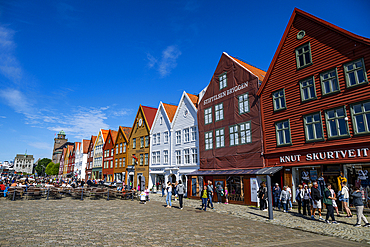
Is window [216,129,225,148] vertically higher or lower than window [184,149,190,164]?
higher

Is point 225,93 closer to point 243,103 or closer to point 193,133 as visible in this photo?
point 243,103

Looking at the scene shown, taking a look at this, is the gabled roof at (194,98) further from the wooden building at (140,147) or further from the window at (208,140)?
the wooden building at (140,147)

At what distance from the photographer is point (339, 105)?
16141 mm

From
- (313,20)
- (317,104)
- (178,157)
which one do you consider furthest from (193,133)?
(313,20)

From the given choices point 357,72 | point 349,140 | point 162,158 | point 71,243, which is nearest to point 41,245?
point 71,243

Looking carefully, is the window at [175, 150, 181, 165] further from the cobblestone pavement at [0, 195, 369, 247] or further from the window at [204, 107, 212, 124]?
the cobblestone pavement at [0, 195, 369, 247]

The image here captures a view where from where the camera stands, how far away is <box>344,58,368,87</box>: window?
15243 millimetres

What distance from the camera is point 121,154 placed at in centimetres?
5050

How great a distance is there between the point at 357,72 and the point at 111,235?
1665 cm

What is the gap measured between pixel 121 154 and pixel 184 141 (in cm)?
2242

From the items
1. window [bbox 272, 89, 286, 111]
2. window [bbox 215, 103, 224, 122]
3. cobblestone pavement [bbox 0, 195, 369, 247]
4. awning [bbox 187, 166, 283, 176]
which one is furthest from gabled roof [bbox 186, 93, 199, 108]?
cobblestone pavement [bbox 0, 195, 369, 247]

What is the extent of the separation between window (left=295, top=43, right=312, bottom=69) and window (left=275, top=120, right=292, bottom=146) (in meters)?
4.55

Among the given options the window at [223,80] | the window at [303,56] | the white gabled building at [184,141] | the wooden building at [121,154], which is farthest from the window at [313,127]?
the wooden building at [121,154]

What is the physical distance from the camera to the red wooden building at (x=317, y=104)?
1516 cm
